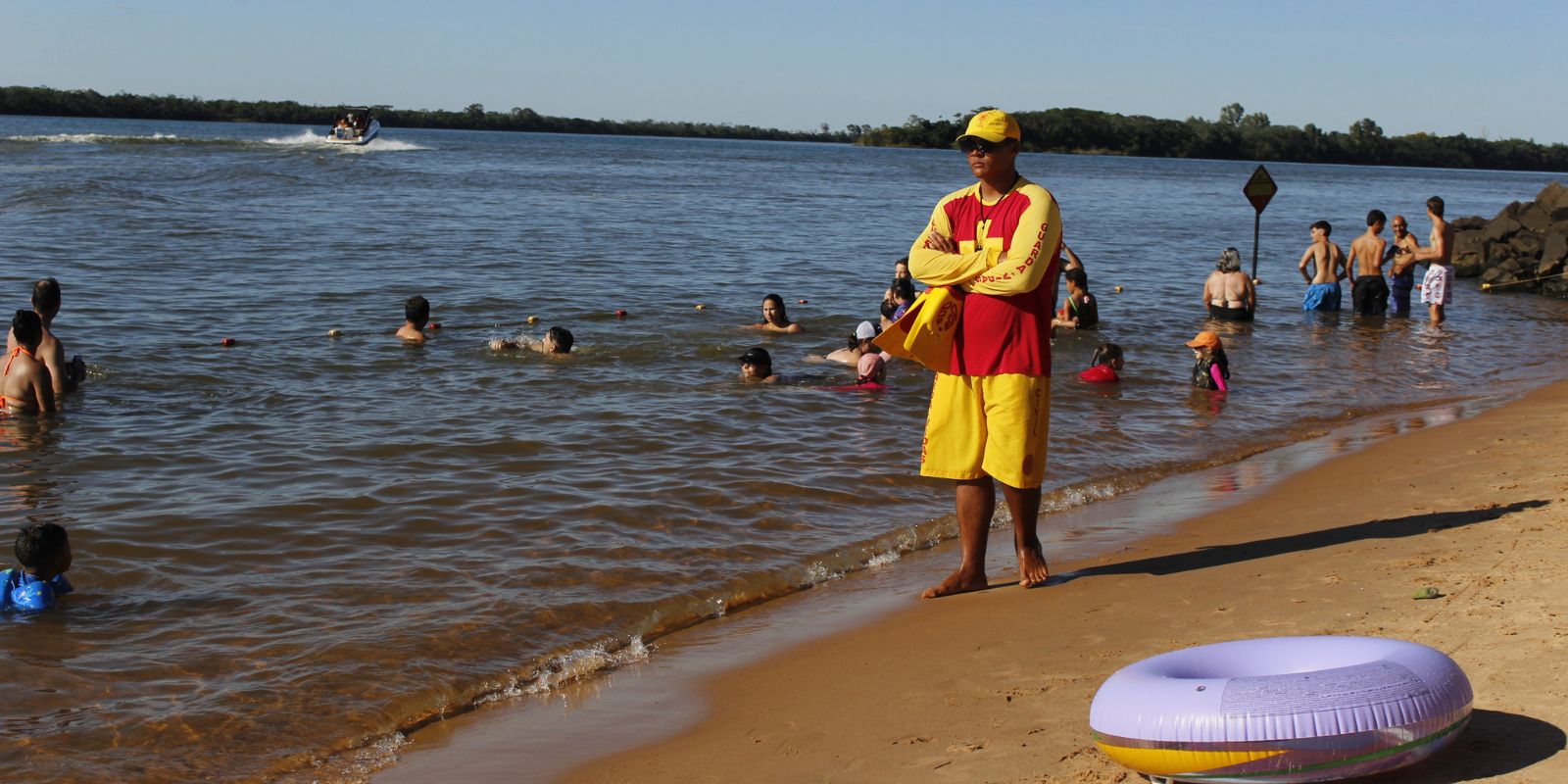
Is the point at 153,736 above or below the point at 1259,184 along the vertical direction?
below

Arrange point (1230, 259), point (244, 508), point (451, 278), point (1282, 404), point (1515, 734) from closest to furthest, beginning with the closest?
point (1515, 734)
point (244, 508)
point (1282, 404)
point (1230, 259)
point (451, 278)

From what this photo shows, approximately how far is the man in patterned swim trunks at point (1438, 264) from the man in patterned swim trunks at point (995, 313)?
643 inches

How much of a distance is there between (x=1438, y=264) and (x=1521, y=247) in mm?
9370

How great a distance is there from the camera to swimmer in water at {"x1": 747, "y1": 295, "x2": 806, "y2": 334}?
54.0ft

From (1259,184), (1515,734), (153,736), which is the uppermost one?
(1259,184)

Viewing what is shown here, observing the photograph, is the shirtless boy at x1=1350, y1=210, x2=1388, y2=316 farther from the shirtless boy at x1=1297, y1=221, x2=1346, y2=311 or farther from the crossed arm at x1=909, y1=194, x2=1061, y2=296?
the crossed arm at x1=909, y1=194, x2=1061, y2=296

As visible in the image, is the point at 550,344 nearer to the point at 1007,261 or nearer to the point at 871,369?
the point at 871,369

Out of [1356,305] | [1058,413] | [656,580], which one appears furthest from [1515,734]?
[1356,305]

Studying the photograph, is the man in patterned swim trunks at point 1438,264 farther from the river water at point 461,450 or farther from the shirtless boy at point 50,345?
the shirtless boy at point 50,345

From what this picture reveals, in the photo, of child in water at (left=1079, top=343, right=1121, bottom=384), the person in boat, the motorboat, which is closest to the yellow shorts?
child in water at (left=1079, top=343, right=1121, bottom=384)

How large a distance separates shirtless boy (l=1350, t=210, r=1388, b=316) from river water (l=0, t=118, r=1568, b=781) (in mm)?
552

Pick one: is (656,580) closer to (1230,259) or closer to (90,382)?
(90,382)

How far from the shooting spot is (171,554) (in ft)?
24.3

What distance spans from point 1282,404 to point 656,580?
8.22 m
